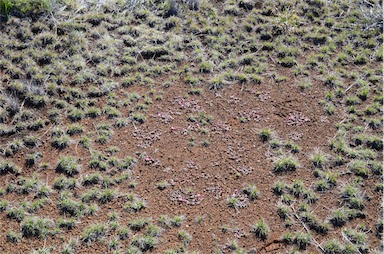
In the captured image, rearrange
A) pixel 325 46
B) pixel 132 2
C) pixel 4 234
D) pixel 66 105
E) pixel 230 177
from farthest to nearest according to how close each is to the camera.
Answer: pixel 132 2 → pixel 325 46 → pixel 66 105 → pixel 230 177 → pixel 4 234

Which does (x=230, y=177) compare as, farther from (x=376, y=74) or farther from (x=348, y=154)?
(x=376, y=74)

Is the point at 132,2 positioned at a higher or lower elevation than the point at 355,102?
higher

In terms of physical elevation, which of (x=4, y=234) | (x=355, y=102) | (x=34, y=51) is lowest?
(x=4, y=234)

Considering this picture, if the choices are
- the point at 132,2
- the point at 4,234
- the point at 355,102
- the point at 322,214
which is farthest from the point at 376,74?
the point at 4,234

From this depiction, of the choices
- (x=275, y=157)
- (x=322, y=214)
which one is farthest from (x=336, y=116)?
(x=322, y=214)

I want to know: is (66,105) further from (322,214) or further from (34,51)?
(322,214)

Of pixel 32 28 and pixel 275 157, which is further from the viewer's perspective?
pixel 32 28

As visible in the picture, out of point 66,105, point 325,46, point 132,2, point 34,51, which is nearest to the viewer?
point 66,105

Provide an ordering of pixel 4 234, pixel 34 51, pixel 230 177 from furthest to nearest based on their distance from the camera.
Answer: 1. pixel 34 51
2. pixel 230 177
3. pixel 4 234

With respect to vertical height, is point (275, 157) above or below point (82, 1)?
below
